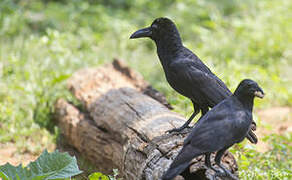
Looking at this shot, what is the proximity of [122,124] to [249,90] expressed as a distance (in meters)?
1.89

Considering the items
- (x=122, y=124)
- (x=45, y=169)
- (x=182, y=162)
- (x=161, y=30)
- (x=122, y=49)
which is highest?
(x=161, y=30)

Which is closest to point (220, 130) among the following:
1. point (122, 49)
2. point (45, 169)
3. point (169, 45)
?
point (169, 45)

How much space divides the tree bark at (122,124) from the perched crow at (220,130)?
33 cm

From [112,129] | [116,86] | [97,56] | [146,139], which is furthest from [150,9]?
[146,139]

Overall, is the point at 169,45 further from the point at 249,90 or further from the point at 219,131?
the point at 219,131

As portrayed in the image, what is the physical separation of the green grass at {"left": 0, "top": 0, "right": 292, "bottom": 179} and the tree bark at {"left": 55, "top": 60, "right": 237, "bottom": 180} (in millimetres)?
313

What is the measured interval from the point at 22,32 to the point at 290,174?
5858mm

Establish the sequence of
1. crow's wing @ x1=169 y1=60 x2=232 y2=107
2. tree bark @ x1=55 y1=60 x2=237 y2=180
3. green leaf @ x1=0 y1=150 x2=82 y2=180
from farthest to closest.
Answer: crow's wing @ x1=169 y1=60 x2=232 y2=107, tree bark @ x1=55 y1=60 x2=237 y2=180, green leaf @ x1=0 y1=150 x2=82 y2=180

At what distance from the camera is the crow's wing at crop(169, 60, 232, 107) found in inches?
151

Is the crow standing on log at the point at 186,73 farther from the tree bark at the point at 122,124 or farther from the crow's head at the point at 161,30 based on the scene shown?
the tree bark at the point at 122,124

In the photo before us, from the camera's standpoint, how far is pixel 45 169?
3.54 meters

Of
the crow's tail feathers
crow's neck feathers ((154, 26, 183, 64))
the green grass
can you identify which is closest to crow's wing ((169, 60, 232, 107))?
crow's neck feathers ((154, 26, 183, 64))

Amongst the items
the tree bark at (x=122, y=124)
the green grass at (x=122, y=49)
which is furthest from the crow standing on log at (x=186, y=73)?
the green grass at (x=122, y=49)

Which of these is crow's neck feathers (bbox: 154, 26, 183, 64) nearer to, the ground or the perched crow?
the perched crow
